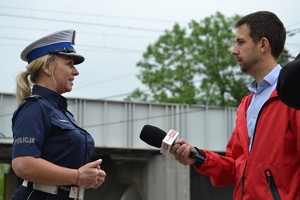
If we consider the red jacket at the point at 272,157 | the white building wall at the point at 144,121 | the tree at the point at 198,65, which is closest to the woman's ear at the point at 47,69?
the red jacket at the point at 272,157

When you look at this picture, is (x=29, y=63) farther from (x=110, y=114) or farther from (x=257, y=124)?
(x=110, y=114)

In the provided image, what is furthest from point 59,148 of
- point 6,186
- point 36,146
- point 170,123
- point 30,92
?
point 6,186

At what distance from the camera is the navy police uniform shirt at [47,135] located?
13.0 feet

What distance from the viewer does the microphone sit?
460cm

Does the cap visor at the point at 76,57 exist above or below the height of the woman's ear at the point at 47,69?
above

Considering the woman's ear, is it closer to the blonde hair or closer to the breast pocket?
the blonde hair

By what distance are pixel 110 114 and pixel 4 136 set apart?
13.6 ft

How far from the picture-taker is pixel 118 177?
31.7 metres

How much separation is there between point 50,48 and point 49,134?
0.65m

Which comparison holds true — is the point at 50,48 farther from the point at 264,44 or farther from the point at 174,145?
the point at 264,44

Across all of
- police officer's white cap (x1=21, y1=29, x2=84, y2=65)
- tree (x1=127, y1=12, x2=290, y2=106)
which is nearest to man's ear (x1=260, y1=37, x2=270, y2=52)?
police officer's white cap (x1=21, y1=29, x2=84, y2=65)

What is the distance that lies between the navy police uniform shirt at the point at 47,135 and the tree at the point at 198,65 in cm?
3926

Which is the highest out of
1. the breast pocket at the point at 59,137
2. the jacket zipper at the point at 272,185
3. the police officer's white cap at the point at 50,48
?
the police officer's white cap at the point at 50,48

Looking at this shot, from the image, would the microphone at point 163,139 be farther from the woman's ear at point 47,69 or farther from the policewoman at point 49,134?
the woman's ear at point 47,69
